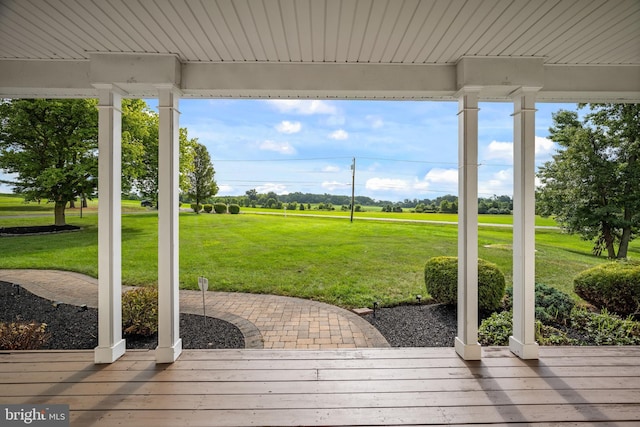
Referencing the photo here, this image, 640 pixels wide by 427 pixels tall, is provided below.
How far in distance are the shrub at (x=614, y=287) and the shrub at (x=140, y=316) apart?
5.03 meters

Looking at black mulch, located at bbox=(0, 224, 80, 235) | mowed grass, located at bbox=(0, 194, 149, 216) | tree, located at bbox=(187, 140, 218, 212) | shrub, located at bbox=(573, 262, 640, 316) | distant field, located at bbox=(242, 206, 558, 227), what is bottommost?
shrub, located at bbox=(573, 262, 640, 316)

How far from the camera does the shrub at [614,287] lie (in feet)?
11.9

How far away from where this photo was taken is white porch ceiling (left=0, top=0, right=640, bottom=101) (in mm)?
1863

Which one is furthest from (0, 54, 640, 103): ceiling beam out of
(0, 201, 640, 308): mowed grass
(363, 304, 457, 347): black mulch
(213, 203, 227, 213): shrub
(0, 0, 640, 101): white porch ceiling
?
(213, 203, 227, 213): shrub

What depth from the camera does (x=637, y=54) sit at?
2.47m

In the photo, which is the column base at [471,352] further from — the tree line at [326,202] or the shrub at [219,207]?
the shrub at [219,207]

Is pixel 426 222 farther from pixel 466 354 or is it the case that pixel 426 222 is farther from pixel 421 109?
pixel 466 354

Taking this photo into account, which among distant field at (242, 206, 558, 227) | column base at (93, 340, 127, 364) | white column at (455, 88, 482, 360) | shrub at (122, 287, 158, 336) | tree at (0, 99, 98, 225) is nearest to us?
column base at (93, 340, 127, 364)

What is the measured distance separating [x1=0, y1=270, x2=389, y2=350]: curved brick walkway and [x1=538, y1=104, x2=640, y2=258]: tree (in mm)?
3840

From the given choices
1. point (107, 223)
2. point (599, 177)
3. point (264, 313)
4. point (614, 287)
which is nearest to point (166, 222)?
point (107, 223)

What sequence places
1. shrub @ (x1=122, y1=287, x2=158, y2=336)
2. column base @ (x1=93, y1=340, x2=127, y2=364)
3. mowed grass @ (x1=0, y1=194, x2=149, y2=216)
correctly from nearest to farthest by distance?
column base @ (x1=93, y1=340, x2=127, y2=364), shrub @ (x1=122, y1=287, x2=158, y2=336), mowed grass @ (x1=0, y1=194, x2=149, y2=216)

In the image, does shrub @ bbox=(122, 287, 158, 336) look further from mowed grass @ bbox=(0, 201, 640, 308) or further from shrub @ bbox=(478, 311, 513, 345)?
shrub @ bbox=(478, 311, 513, 345)

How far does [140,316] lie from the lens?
11.3ft

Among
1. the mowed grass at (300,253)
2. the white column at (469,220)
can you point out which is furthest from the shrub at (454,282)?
the white column at (469,220)
